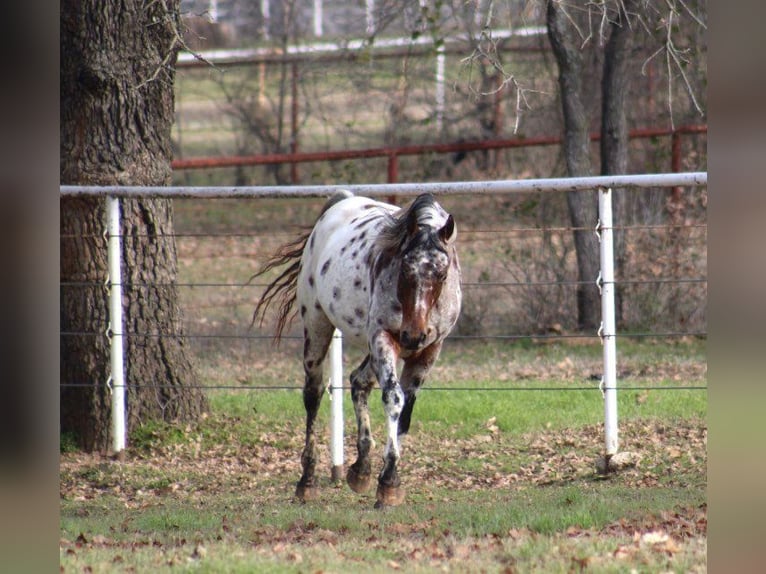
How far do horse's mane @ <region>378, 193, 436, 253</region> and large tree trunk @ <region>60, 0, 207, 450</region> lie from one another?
2.59 m

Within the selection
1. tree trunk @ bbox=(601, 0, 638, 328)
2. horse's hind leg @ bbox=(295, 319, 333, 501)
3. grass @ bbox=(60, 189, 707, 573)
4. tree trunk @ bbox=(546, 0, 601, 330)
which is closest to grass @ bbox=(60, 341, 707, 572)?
grass @ bbox=(60, 189, 707, 573)

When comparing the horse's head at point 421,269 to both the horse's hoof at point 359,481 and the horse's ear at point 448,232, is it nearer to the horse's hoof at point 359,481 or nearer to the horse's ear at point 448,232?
the horse's ear at point 448,232

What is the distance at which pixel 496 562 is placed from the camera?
4.54 metres

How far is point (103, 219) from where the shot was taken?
8156 millimetres

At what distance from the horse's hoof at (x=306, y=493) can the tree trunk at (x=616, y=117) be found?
6.15 m

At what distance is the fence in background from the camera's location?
6836 millimetres

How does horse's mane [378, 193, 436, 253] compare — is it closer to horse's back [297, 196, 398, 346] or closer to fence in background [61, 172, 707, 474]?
horse's back [297, 196, 398, 346]

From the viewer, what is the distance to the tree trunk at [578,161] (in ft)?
37.8

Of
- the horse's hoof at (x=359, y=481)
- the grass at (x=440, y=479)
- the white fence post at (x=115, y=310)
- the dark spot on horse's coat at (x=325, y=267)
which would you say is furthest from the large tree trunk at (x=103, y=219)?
the horse's hoof at (x=359, y=481)
